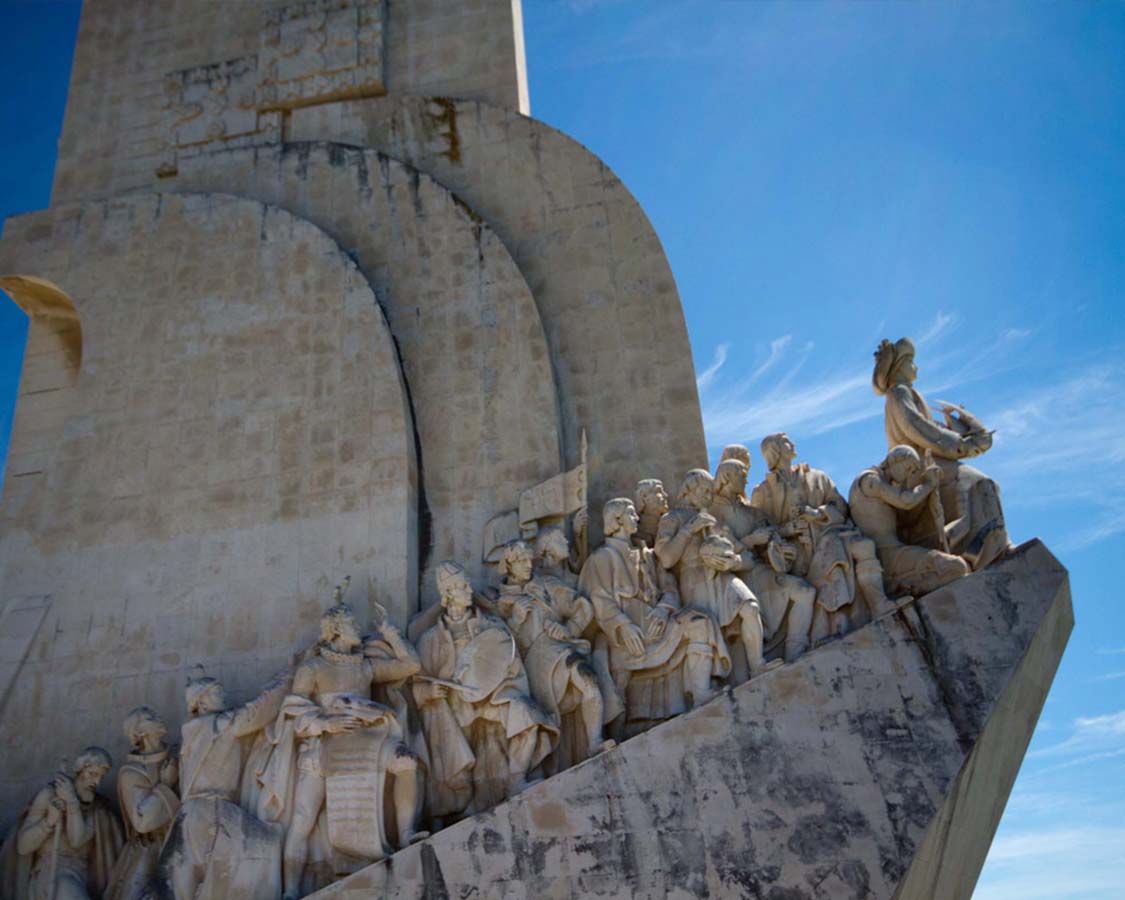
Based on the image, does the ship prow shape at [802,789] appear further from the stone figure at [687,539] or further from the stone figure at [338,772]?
the stone figure at [687,539]

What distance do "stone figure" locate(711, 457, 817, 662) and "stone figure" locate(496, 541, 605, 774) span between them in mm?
1232

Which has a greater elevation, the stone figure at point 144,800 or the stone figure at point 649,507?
the stone figure at point 649,507

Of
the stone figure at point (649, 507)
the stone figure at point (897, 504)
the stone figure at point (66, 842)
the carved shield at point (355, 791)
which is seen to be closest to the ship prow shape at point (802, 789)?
the carved shield at point (355, 791)

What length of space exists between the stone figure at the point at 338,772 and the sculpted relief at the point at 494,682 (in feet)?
0.04

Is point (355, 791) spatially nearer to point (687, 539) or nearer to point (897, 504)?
point (687, 539)

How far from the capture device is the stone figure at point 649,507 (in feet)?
28.0

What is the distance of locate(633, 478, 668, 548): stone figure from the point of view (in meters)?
8.55

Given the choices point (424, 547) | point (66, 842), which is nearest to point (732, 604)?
point (424, 547)

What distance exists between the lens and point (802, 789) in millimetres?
6633

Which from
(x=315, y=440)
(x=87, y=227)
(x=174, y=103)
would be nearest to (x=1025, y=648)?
A: (x=315, y=440)

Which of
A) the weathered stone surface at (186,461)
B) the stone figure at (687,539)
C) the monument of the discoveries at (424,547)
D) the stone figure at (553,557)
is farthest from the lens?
the weathered stone surface at (186,461)

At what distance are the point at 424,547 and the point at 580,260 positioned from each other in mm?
3241

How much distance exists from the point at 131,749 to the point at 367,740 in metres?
2.42

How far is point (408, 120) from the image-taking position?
11500 millimetres
